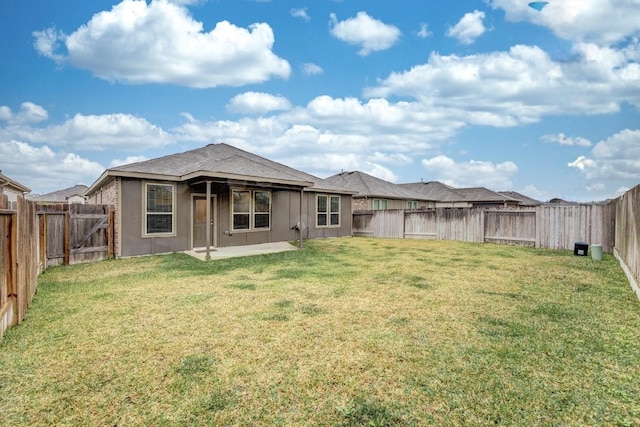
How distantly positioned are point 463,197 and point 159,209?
3103cm

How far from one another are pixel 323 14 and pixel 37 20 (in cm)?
1254

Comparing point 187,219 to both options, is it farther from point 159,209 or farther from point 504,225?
point 504,225

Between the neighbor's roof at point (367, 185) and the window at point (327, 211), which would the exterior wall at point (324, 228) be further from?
the neighbor's roof at point (367, 185)

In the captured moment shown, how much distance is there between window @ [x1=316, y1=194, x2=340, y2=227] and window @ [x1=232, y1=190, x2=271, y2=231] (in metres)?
3.65

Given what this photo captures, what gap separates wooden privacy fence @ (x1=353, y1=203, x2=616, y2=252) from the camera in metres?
11.3

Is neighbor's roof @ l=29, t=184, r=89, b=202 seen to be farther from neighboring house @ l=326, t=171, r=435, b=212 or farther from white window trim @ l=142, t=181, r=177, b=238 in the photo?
white window trim @ l=142, t=181, r=177, b=238

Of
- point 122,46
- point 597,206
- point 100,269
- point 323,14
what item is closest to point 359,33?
point 323,14

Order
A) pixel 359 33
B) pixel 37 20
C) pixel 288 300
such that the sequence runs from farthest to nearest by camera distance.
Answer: pixel 359 33 < pixel 37 20 < pixel 288 300

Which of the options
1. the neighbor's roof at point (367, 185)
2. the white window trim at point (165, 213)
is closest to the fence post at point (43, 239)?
the white window trim at point (165, 213)

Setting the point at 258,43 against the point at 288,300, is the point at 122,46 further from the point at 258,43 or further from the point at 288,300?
the point at 288,300

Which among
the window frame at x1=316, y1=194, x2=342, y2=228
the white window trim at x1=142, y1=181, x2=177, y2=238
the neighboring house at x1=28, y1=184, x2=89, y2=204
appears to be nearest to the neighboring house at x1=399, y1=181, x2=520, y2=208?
the window frame at x1=316, y1=194, x2=342, y2=228

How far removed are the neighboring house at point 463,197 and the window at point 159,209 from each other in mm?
24749

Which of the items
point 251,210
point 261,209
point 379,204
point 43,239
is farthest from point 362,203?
point 43,239

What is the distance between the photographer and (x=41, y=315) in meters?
4.66
